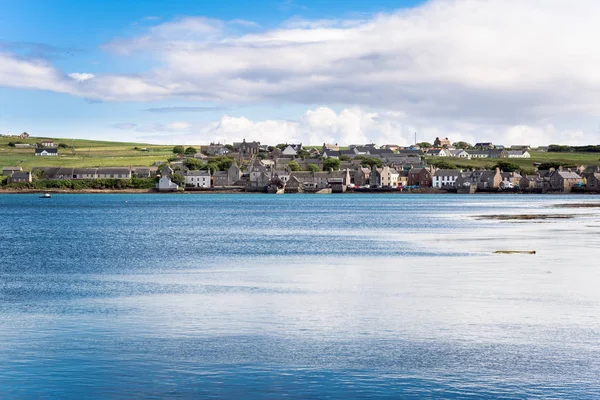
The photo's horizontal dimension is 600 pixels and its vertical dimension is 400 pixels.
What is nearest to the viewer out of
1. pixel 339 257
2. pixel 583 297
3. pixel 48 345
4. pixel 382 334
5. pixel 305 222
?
pixel 48 345

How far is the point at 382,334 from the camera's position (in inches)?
906

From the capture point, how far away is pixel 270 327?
23.9 m

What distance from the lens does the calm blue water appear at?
17750 mm

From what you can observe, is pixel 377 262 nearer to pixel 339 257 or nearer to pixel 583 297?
pixel 339 257

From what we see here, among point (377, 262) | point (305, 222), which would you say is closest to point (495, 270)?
point (377, 262)

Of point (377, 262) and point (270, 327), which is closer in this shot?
Result: point (270, 327)

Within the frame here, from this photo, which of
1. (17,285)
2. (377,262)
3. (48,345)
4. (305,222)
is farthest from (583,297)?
(305,222)

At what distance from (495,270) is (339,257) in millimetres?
10563

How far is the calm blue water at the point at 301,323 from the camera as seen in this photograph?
1775 centimetres

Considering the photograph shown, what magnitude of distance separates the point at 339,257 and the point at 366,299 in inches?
652

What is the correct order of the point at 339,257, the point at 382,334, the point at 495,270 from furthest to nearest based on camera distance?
the point at 339,257 → the point at 495,270 → the point at 382,334

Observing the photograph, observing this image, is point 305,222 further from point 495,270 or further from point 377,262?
point 495,270

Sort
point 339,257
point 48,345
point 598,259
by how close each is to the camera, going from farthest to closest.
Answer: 1. point 339,257
2. point 598,259
3. point 48,345

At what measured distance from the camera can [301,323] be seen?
2455 centimetres
